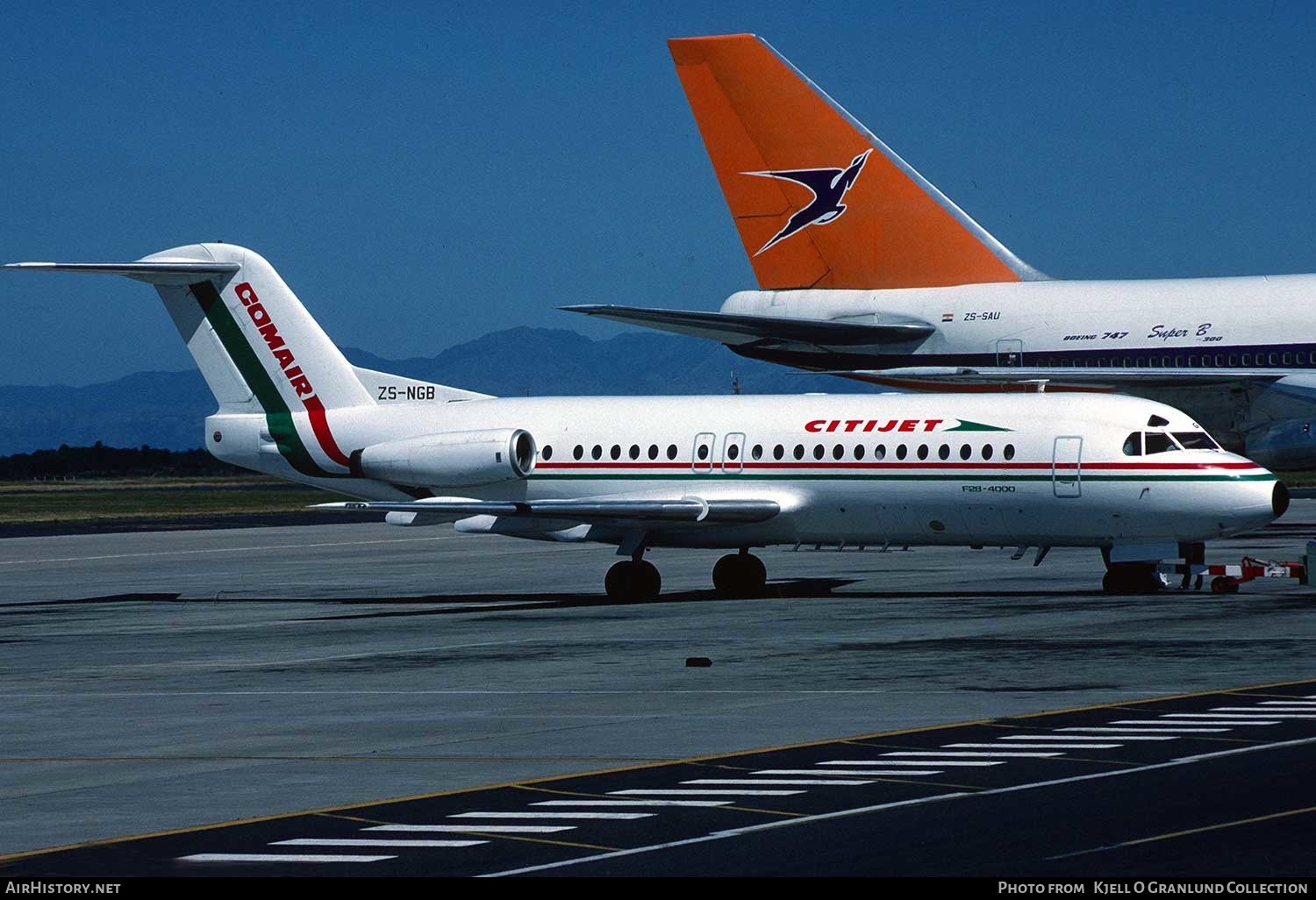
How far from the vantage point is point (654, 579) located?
1594 inches

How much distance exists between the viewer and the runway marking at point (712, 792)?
1638cm

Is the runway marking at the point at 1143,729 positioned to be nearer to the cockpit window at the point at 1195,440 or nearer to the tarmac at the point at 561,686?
the tarmac at the point at 561,686

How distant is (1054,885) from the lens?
12.1 m

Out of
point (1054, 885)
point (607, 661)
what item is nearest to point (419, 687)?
point (607, 661)

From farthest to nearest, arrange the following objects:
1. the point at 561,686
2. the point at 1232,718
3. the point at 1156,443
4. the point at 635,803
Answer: the point at 1156,443 → the point at 561,686 → the point at 1232,718 → the point at 635,803

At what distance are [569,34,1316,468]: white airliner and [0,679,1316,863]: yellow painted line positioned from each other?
2742 cm

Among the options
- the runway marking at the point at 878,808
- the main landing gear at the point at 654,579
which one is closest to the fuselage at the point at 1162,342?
the main landing gear at the point at 654,579

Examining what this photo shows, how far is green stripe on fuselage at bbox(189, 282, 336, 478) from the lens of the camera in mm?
44312

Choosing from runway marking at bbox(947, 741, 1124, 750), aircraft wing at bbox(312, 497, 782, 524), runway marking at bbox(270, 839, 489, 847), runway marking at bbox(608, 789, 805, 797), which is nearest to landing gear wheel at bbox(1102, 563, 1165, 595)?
aircraft wing at bbox(312, 497, 782, 524)

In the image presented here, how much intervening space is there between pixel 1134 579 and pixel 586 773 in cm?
2167

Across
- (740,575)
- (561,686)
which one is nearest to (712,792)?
(561,686)

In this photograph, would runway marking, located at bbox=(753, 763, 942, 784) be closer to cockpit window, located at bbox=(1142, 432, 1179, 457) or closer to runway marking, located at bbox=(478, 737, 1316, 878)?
runway marking, located at bbox=(478, 737, 1316, 878)

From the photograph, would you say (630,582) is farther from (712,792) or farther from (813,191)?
(712,792)

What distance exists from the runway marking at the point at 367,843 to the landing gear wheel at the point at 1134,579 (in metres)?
24.9
